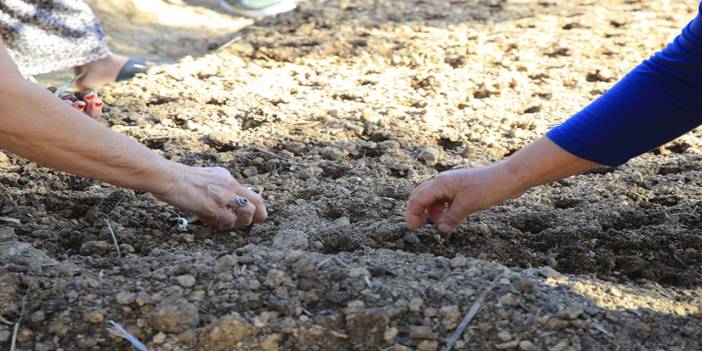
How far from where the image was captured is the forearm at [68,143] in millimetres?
2004

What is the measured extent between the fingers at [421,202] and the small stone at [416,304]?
0.35 m

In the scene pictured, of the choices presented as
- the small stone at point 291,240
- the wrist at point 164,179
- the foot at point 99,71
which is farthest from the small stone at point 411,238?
the foot at point 99,71

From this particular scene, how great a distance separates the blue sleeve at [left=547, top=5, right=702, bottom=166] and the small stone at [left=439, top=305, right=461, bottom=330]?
0.44 metres

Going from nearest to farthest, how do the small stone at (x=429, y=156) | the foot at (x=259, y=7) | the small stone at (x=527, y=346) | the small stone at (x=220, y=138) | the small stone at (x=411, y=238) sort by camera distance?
the small stone at (x=527, y=346)
the small stone at (x=411, y=238)
the small stone at (x=429, y=156)
the small stone at (x=220, y=138)
the foot at (x=259, y=7)

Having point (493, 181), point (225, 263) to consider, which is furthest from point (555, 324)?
point (225, 263)

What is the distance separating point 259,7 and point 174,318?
3882mm

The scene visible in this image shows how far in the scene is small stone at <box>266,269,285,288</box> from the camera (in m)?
2.01

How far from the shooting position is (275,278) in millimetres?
2018

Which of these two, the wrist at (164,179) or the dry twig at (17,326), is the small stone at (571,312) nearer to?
the wrist at (164,179)

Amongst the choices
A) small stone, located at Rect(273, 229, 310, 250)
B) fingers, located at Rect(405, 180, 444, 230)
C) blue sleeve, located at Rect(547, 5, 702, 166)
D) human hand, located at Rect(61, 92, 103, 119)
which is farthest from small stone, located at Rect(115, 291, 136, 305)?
human hand, located at Rect(61, 92, 103, 119)

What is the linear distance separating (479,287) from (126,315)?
2.43 ft

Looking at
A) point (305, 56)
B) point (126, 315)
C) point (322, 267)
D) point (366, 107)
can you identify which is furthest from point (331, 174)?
point (305, 56)

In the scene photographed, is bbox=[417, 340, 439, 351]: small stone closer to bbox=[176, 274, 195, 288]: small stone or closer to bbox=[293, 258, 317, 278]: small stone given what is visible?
bbox=[293, 258, 317, 278]: small stone

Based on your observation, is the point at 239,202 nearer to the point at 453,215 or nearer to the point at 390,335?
the point at 453,215
